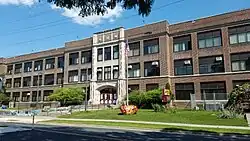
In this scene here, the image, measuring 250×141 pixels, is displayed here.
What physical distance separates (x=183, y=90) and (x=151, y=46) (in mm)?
9119

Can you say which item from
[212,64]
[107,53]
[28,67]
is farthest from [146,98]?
[28,67]

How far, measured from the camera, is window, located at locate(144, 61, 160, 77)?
4512 cm

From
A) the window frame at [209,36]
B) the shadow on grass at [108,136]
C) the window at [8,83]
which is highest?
the window frame at [209,36]

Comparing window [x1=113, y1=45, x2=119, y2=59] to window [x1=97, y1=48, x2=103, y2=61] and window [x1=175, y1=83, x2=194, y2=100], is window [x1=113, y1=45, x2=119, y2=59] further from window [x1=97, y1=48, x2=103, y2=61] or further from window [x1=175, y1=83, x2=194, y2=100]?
window [x1=175, y1=83, x2=194, y2=100]

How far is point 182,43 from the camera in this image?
44.3 meters

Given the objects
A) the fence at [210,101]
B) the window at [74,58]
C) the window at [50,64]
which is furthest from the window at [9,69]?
the fence at [210,101]

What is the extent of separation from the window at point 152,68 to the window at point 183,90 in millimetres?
3882

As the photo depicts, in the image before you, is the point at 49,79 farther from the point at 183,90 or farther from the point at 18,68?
the point at 183,90

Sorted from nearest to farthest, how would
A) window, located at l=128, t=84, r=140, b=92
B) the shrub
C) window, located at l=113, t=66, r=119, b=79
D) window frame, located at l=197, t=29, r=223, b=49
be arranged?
window frame, located at l=197, t=29, r=223, b=49, the shrub, window, located at l=128, t=84, r=140, b=92, window, located at l=113, t=66, r=119, b=79

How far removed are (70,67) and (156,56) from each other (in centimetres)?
1980

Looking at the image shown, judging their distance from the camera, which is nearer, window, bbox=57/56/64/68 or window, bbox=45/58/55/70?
window, bbox=57/56/64/68

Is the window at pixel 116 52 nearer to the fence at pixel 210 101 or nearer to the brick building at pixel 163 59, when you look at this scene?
the brick building at pixel 163 59

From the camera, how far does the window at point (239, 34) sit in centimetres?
3827

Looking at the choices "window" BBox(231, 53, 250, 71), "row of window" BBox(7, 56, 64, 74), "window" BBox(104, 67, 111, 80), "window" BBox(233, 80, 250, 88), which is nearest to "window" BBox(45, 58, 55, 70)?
"row of window" BBox(7, 56, 64, 74)
